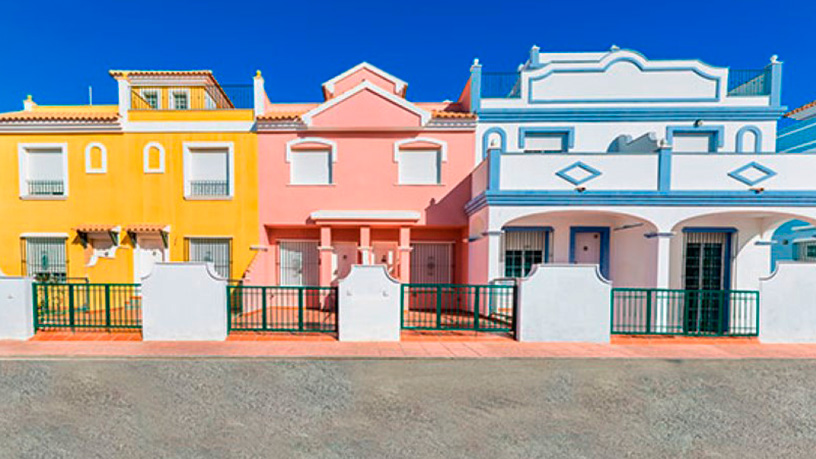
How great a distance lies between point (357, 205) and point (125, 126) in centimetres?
855

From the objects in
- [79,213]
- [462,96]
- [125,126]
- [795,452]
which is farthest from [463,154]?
[79,213]

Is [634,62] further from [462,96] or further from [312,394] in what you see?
[312,394]

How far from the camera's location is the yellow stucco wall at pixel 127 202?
1161 centimetres

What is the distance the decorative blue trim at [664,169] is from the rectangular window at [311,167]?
9.97 meters

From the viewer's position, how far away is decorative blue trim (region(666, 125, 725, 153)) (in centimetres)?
1088

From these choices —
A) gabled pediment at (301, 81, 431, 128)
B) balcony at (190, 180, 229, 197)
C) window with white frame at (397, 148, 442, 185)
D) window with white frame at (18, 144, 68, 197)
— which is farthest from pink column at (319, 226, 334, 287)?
window with white frame at (18, 144, 68, 197)

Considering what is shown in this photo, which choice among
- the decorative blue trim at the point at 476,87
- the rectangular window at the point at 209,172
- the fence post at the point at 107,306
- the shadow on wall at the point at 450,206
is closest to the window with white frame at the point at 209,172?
the rectangular window at the point at 209,172

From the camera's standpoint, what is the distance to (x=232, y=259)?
11.7 meters

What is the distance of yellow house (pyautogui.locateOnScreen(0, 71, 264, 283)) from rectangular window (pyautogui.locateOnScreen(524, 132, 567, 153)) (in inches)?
375

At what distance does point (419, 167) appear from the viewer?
38.8 feet

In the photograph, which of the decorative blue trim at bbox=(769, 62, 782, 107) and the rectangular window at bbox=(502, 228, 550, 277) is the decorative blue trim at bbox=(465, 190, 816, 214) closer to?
the rectangular window at bbox=(502, 228, 550, 277)

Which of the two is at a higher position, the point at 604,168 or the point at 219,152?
the point at 219,152

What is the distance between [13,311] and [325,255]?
7.25m

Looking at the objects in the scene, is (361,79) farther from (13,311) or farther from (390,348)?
(13,311)
